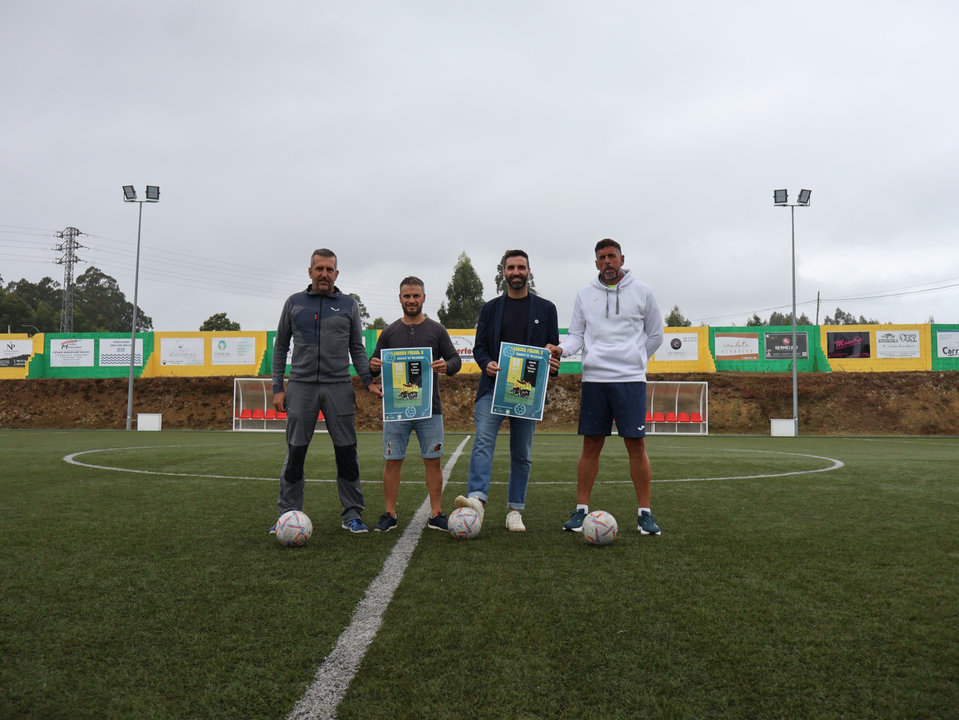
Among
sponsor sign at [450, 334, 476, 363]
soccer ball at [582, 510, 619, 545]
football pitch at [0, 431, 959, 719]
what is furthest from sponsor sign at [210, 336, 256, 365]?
soccer ball at [582, 510, 619, 545]

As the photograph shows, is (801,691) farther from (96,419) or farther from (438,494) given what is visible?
(96,419)

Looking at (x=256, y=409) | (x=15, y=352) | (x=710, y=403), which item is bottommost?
(x=256, y=409)

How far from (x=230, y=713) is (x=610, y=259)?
3.63 metres

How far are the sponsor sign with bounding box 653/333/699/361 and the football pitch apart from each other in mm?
23437

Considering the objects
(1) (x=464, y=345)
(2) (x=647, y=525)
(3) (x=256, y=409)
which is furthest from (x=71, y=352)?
(2) (x=647, y=525)

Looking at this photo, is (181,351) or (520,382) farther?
(181,351)

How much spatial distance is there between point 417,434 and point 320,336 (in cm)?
97

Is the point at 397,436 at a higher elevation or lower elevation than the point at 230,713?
higher

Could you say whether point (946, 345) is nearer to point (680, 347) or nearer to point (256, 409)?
point (680, 347)

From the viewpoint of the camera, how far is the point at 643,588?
129 inches

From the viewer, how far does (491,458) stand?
4949 mm

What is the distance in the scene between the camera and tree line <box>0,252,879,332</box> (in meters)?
56.3

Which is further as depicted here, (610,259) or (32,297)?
(32,297)

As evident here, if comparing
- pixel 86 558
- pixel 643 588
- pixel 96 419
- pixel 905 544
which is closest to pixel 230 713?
pixel 643 588
